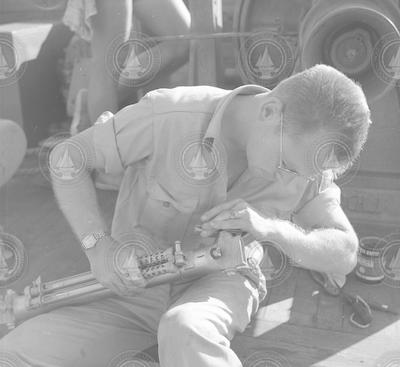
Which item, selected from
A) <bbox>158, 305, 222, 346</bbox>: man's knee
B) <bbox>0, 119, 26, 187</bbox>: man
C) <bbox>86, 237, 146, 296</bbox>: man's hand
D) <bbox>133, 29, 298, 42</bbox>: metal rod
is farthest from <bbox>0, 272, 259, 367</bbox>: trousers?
<bbox>133, 29, 298, 42</bbox>: metal rod

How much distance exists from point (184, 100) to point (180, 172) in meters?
0.19

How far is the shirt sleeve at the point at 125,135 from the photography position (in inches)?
51.3

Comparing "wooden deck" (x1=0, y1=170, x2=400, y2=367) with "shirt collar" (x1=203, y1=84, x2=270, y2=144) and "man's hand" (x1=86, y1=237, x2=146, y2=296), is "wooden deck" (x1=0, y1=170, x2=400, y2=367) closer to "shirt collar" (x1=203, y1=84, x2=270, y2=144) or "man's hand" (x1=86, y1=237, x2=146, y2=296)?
"man's hand" (x1=86, y1=237, x2=146, y2=296)

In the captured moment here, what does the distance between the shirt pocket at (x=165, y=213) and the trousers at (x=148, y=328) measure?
0.15m

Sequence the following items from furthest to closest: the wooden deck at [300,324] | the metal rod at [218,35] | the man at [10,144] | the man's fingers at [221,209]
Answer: the metal rod at [218,35], the man at [10,144], the wooden deck at [300,324], the man's fingers at [221,209]

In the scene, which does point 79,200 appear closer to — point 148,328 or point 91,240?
point 91,240

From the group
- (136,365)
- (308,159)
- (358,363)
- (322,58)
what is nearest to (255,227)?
(308,159)

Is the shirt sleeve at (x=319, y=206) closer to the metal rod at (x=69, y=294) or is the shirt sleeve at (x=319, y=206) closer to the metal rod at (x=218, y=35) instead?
the metal rod at (x=69, y=294)

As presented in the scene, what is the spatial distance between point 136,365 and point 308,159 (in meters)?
0.73

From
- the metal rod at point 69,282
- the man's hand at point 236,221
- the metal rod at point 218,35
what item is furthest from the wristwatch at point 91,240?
the metal rod at point 218,35

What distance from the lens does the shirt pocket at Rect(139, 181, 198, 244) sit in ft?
4.58

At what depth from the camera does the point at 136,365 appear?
1.40m

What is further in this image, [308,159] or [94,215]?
[94,215]

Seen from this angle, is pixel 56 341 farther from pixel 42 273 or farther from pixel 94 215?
pixel 42 273
